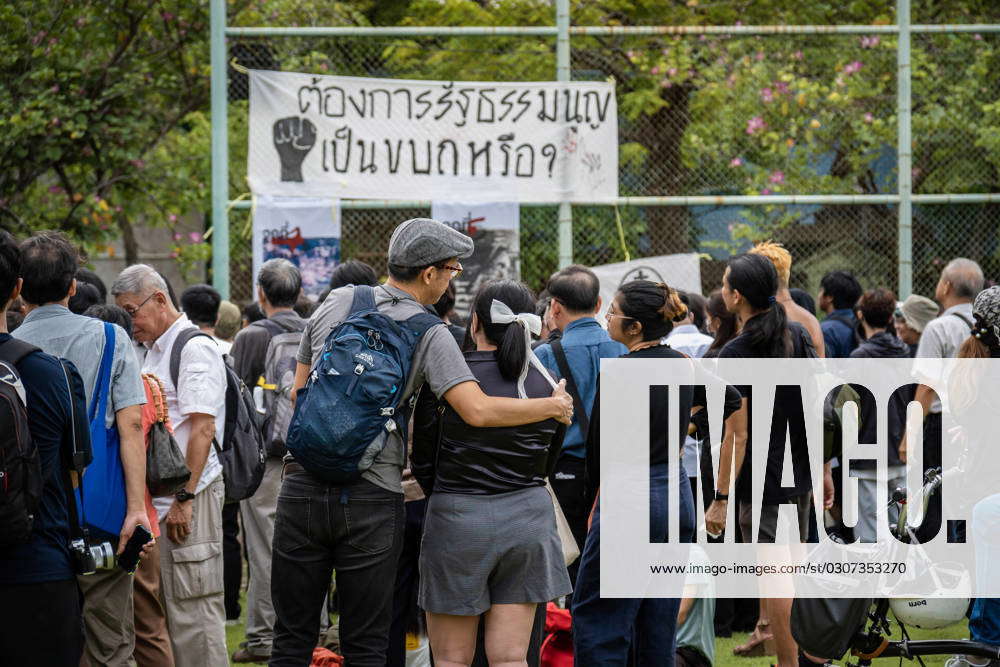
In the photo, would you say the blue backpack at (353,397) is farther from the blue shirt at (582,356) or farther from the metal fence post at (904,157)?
the metal fence post at (904,157)

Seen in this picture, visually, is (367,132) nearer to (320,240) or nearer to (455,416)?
(320,240)

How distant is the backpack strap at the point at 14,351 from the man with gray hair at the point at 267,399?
8.62 feet

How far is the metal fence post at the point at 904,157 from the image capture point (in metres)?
9.09

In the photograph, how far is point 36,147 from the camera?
9.59 meters

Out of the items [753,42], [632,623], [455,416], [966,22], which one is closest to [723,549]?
[632,623]

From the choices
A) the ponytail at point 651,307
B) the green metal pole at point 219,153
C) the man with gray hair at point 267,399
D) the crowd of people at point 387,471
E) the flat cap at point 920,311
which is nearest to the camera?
the crowd of people at point 387,471

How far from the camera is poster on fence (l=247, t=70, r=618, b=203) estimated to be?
902cm

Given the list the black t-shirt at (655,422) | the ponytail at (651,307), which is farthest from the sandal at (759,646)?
the ponytail at (651,307)

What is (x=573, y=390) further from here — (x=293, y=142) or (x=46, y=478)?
(x=293, y=142)

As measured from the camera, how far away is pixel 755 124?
9414mm

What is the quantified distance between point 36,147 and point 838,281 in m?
6.32

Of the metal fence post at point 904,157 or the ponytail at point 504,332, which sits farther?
the metal fence post at point 904,157

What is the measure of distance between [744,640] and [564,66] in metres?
4.43

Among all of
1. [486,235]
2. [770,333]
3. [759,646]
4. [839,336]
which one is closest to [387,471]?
[770,333]
